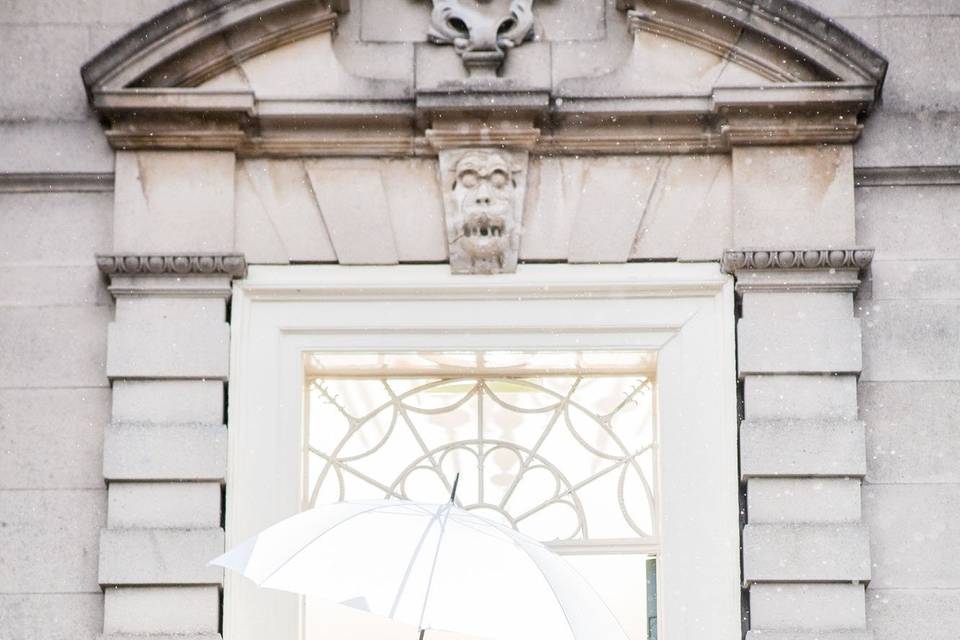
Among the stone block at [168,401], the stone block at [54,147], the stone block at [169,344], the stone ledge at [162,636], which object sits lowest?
the stone ledge at [162,636]

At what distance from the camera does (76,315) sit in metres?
10.7

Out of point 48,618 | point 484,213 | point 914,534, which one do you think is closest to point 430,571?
point 484,213

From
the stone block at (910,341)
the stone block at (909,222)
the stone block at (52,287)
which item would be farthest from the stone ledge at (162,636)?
the stone block at (909,222)

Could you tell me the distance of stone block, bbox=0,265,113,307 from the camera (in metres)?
10.7

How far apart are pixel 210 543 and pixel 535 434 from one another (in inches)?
85.3

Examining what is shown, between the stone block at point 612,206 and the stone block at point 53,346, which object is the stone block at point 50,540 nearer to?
the stone block at point 53,346

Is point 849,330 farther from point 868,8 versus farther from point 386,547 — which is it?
point 386,547

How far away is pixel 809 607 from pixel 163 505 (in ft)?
12.2

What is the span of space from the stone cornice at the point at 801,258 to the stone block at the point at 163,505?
3.33m

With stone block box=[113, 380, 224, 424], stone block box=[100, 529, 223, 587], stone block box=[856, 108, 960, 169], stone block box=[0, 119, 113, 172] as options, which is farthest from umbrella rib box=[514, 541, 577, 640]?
stone block box=[0, 119, 113, 172]

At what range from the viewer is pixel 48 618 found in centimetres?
1025

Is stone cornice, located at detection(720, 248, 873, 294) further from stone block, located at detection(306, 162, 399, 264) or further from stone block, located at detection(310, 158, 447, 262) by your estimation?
stone block, located at detection(306, 162, 399, 264)

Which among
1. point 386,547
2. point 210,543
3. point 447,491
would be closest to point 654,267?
point 447,491

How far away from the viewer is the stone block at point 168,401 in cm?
1041
